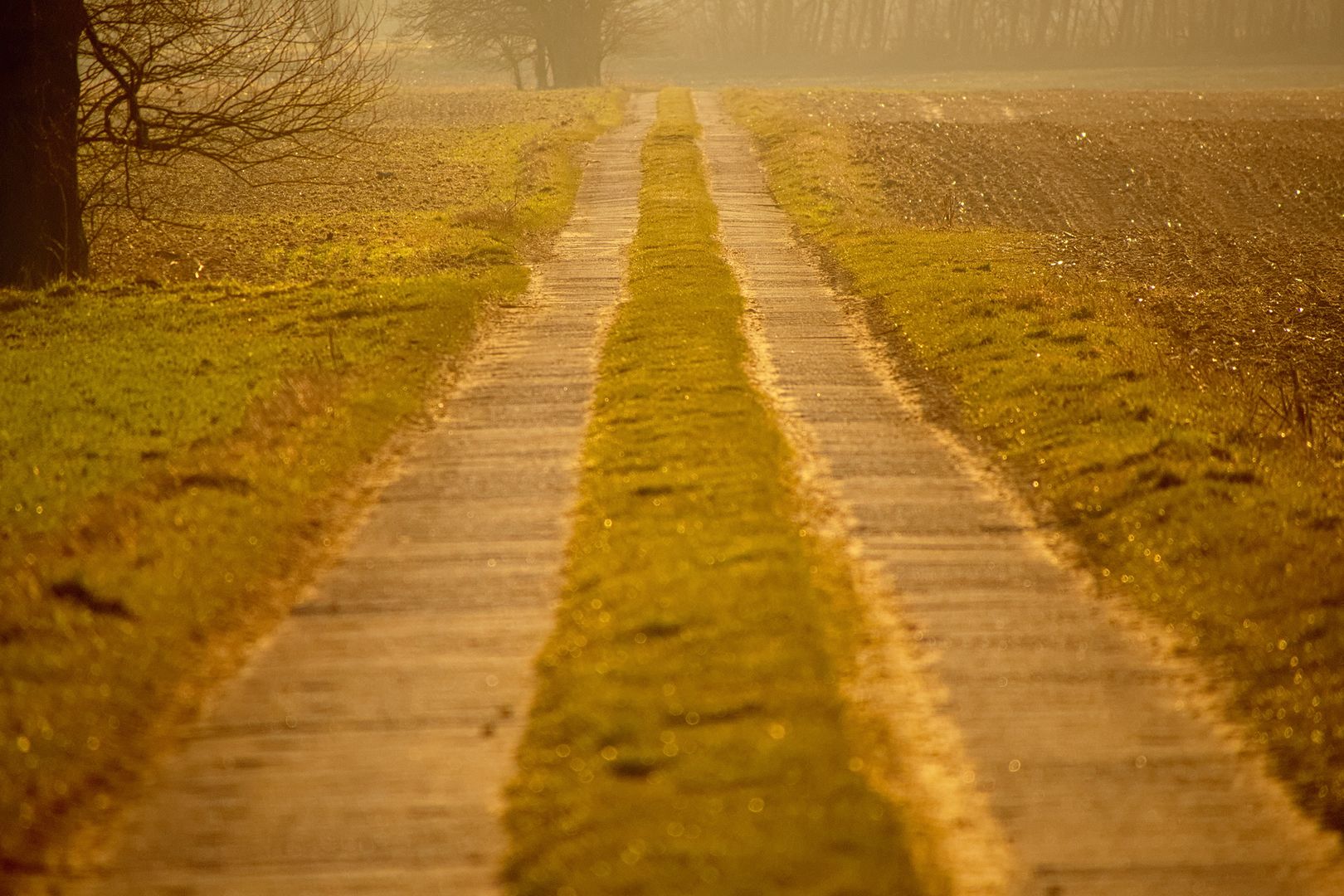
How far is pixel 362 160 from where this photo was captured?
3319 cm

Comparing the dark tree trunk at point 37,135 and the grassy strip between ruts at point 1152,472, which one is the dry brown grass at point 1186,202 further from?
the dark tree trunk at point 37,135

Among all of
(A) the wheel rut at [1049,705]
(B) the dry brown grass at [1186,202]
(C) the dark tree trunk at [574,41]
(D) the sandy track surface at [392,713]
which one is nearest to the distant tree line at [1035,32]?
(C) the dark tree trunk at [574,41]

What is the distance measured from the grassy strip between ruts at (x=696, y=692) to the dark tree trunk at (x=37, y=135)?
980 centimetres

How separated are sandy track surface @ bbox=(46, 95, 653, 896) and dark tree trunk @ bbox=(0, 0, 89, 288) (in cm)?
919

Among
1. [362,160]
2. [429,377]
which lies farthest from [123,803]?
[362,160]

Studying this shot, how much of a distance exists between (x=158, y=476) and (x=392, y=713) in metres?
4.16

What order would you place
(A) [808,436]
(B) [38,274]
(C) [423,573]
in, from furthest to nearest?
(B) [38,274]
(A) [808,436]
(C) [423,573]

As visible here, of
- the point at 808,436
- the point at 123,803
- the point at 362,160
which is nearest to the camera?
the point at 123,803

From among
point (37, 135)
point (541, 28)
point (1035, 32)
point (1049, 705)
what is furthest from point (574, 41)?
point (1049, 705)

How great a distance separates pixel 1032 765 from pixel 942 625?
1.55 m

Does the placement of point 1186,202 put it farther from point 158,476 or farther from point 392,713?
point 392,713

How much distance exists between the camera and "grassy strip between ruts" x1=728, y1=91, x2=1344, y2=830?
734 centimetres

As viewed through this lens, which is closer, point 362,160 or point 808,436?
point 808,436

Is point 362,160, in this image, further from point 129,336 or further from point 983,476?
point 983,476
